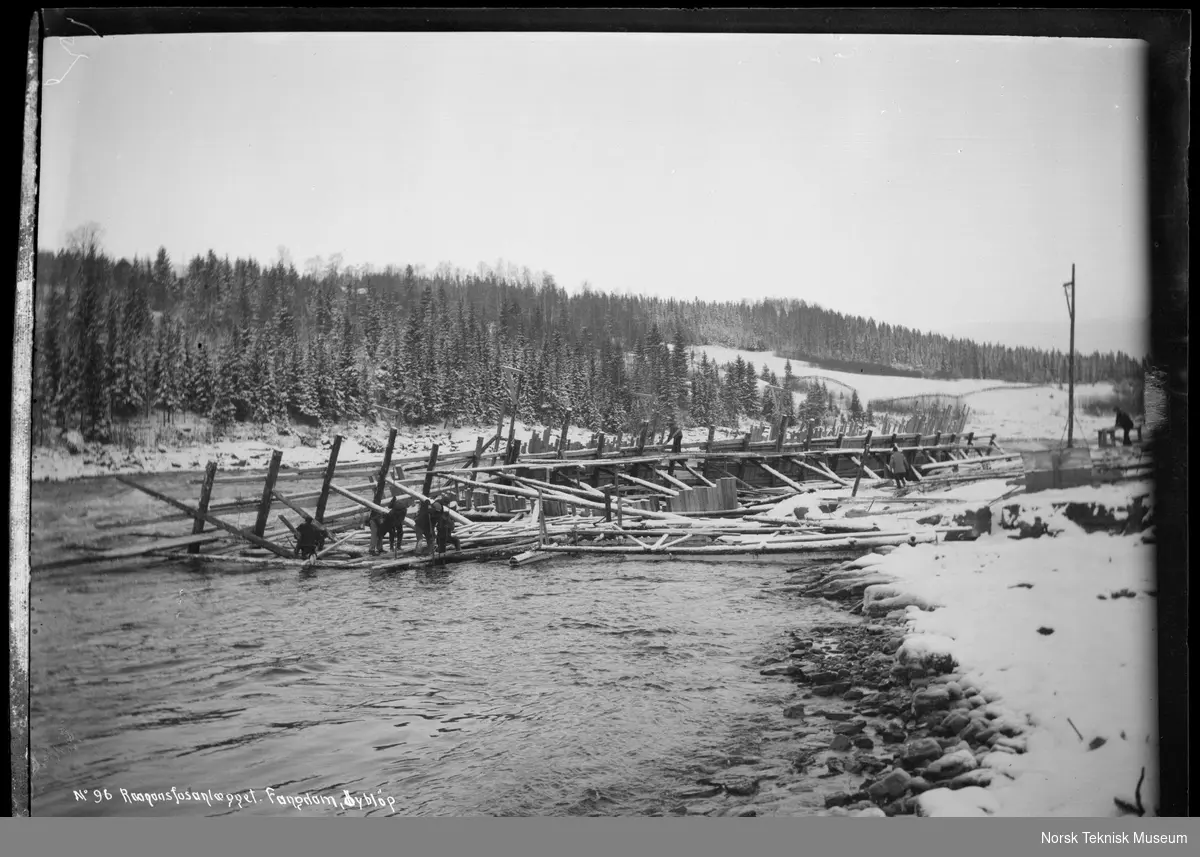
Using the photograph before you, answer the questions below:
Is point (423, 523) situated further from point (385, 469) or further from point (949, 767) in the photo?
point (949, 767)

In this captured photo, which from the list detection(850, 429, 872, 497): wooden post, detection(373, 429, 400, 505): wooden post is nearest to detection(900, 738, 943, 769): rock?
detection(850, 429, 872, 497): wooden post

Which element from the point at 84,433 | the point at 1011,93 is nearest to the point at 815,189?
the point at 1011,93

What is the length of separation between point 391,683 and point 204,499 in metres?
1.26

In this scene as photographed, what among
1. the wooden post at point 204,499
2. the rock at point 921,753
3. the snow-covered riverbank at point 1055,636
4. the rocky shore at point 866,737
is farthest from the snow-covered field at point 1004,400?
the wooden post at point 204,499

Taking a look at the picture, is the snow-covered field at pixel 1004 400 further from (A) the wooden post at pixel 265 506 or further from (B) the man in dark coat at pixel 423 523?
(A) the wooden post at pixel 265 506

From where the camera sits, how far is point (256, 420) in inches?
126

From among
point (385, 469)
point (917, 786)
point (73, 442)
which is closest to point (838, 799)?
point (917, 786)

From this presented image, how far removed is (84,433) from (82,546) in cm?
53

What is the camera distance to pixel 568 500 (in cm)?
338

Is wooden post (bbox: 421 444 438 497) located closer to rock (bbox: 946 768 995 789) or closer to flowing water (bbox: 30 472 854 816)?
flowing water (bbox: 30 472 854 816)

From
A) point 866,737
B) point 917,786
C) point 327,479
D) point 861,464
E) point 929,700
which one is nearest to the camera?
point 917,786

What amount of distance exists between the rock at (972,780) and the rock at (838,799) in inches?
16.7

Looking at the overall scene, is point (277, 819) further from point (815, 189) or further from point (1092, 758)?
point (815, 189)

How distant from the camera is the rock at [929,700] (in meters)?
2.93
